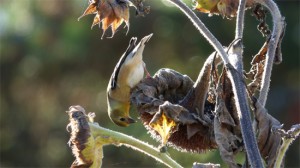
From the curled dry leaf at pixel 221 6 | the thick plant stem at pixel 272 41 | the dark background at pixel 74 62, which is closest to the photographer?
the thick plant stem at pixel 272 41

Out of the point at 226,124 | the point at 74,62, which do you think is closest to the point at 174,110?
the point at 226,124

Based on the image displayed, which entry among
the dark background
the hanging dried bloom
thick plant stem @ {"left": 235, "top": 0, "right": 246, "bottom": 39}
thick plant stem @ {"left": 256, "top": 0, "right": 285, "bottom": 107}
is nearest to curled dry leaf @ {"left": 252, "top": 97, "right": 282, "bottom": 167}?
thick plant stem @ {"left": 256, "top": 0, "right": 285, "bottom": 107}

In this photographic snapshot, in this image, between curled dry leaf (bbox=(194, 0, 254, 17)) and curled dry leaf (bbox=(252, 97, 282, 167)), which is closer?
curled dry leaf (bbox=(252, 97, 282, 167))

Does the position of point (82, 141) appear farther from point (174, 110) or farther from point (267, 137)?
point (267, 137)

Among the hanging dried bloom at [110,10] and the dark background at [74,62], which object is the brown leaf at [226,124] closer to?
the hanging dried bloom at [110,10]

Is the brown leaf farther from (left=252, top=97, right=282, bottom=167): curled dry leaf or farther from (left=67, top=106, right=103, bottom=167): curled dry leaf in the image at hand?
(left=67, top=106, right=103, bottom=167): curled dry leaf

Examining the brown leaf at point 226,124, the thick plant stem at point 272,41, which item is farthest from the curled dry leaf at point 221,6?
the brown leaf at point 226,124

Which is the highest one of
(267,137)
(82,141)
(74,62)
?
(74,62)
